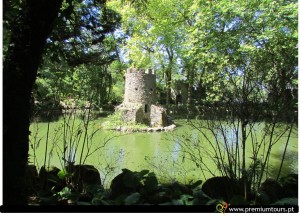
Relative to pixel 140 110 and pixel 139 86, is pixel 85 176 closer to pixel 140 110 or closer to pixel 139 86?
pixel 140 110

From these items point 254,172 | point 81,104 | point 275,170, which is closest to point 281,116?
point 254,172

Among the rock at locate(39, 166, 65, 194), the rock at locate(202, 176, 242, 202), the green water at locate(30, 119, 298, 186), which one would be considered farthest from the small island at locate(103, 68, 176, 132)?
the rock at locate(202, 176, 242, 202)

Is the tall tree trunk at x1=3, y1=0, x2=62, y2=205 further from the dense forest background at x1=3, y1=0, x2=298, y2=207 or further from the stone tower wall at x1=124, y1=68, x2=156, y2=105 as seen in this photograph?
the stone tower wall at x1=124, y1=68, x2=156, y2=105

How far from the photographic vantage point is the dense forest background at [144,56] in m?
1.70

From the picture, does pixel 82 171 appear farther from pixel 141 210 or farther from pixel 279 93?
pixel 279 93

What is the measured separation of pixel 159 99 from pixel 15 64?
825 inches

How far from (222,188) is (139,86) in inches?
489

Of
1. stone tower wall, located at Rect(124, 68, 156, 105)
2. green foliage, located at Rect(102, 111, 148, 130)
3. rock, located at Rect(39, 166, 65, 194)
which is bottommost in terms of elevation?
rock, located at Rect(39, 166, 65, 194)

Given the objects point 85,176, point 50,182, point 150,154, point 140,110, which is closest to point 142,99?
point 140,110

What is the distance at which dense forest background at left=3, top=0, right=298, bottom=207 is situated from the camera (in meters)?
1.70

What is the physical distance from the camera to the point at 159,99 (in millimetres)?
22578

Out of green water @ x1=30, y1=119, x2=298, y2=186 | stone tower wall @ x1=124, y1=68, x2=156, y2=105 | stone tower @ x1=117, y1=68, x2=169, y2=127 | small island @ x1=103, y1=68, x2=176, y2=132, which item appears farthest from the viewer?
stone tower wall @ x1=124, y1=68, x2=156, y2=105

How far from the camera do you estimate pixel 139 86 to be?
14.8 m

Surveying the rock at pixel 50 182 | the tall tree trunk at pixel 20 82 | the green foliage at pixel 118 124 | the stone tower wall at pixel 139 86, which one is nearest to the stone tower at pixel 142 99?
the stone tower wall at pixel 139 86
